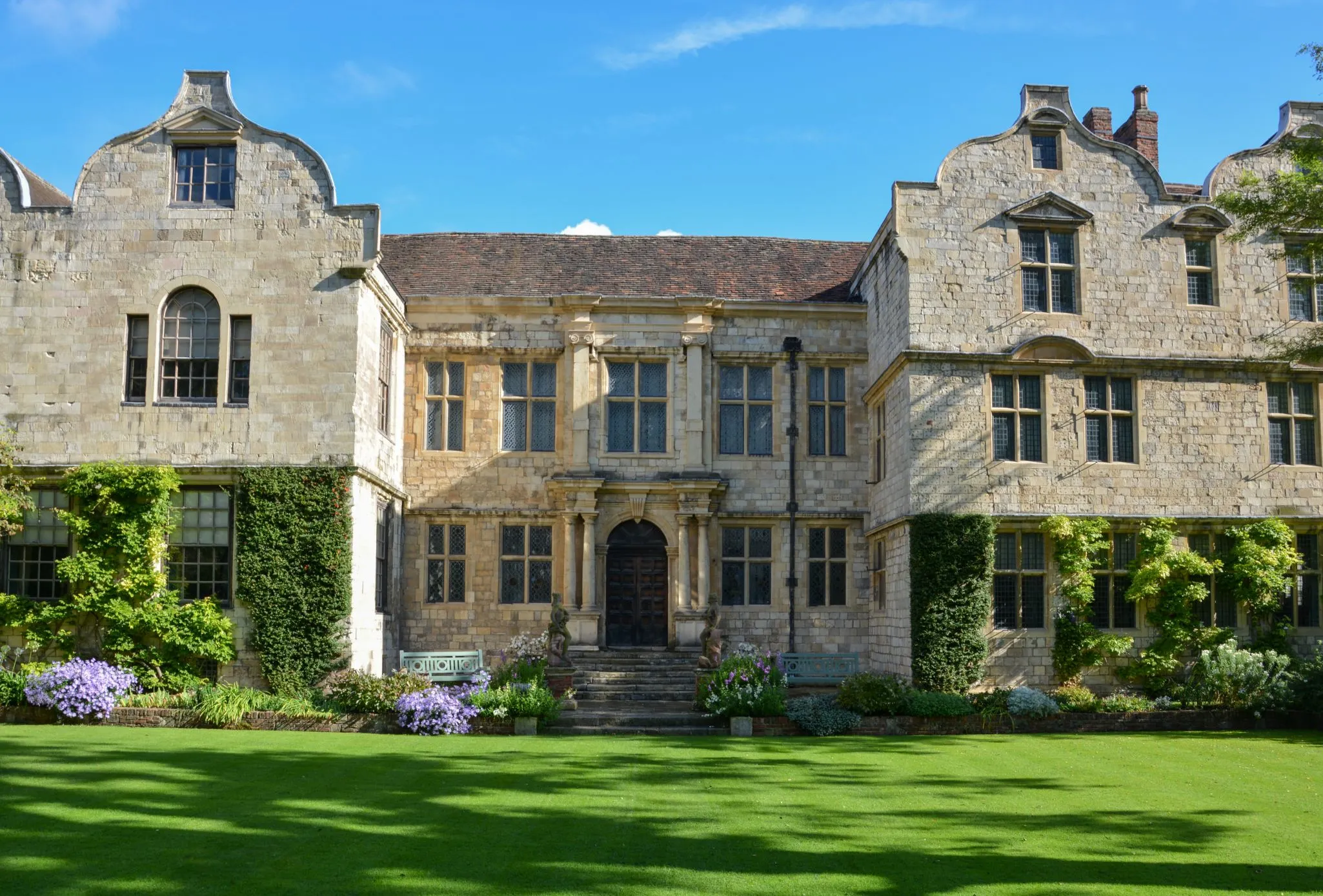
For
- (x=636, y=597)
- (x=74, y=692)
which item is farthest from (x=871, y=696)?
(x=74, y=692)

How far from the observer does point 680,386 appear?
2362cm

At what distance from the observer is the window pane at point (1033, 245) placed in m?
21.1

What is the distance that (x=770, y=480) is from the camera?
23.8m

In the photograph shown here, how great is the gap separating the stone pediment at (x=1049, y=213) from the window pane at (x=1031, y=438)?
349 centimetres

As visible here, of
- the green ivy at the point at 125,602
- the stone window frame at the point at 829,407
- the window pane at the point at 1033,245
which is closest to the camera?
the green ivy at the point at 125,602

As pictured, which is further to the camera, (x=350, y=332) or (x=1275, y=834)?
(x=350, y=332)

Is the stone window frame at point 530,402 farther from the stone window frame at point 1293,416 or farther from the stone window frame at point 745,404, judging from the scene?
the stone window frame at point 1293,416

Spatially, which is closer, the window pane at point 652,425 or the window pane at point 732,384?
the window pane at point 652,425

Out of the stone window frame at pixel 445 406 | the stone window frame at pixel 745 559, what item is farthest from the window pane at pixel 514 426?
the stone window frame at pixel 745 559

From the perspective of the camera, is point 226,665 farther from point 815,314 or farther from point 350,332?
point 815,314

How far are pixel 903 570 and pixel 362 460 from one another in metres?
9.54

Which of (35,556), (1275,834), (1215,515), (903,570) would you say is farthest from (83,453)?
(1215,515)

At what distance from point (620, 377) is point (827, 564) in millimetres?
5632

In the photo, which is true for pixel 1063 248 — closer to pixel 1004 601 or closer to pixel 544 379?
pixel 1004 601
